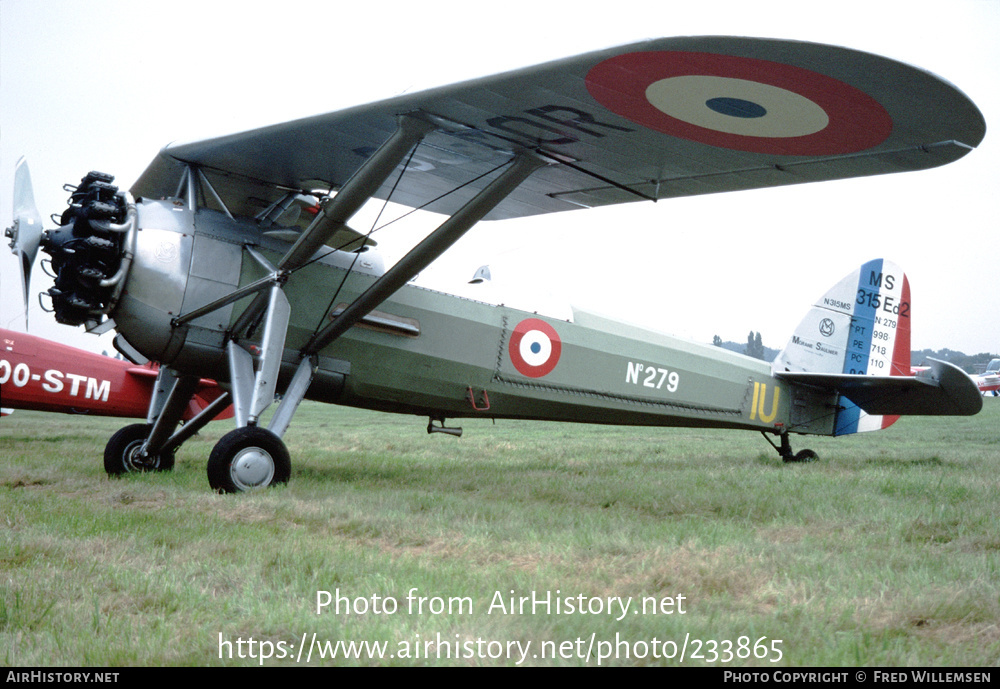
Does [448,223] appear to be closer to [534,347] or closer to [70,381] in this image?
[534,347]

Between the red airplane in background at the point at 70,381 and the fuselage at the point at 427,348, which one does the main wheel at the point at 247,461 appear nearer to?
the fuselage at the point at 427,348

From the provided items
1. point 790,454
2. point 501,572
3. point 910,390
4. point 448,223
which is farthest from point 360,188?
point 910,390

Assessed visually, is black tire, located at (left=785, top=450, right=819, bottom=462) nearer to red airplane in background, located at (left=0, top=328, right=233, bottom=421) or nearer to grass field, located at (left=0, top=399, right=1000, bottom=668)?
grass field, located at (left=0, top=399, right=1000, bottom=668)

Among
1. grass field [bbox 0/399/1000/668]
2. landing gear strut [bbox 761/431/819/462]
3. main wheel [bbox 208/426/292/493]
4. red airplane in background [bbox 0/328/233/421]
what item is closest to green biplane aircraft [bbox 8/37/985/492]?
main wheel [bbox 208/426/292/493]

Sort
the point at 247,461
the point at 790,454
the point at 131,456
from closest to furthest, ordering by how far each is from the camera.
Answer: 1. the point at 247,461
2. the point at 131,456
3. the point at 790,454

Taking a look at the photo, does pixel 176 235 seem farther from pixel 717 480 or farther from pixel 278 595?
pixel 717 480

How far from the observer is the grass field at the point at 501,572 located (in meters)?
2.25

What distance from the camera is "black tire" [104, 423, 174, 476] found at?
7.05 m

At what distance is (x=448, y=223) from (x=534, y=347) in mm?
2161

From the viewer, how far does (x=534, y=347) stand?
757cm

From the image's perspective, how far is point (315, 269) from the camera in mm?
6605

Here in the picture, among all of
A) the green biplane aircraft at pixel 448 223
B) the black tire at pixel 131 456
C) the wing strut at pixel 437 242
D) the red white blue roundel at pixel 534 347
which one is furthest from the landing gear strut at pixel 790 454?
the black tire at pixel 131 456

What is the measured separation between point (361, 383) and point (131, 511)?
2.57 m
